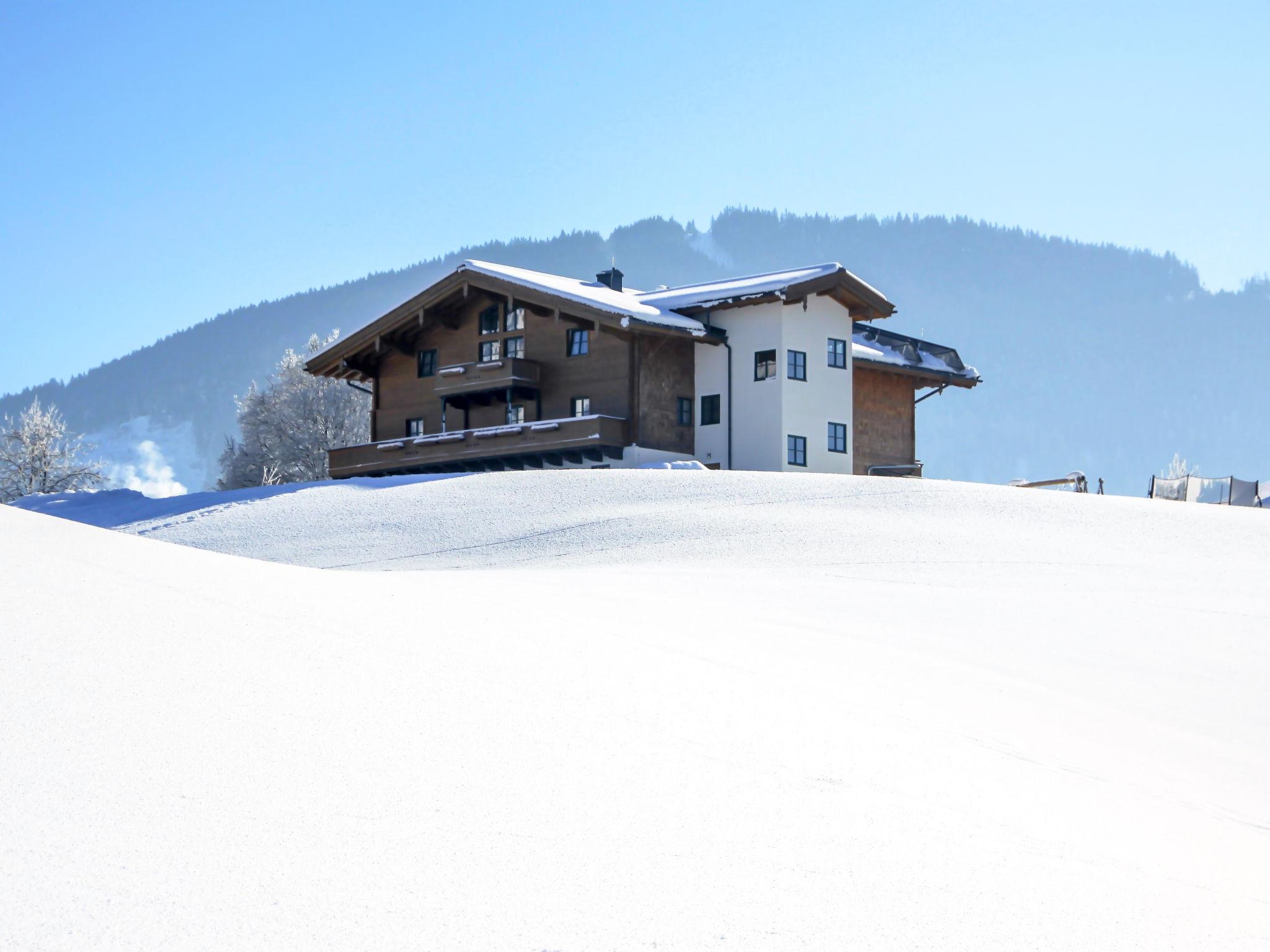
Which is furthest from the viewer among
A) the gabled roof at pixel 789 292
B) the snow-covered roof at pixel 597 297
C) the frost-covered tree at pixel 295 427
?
the frost-covered tree at pixel 295 427

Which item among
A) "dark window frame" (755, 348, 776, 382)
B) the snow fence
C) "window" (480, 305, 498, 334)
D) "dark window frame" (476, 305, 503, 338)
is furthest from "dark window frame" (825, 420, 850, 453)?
"window" (480, 305, 498, 334)

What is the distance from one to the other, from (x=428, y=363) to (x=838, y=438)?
1325 centimetres

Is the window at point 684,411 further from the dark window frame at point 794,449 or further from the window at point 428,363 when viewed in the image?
the window at point 428,363

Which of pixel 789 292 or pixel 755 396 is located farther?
pixel 755 396

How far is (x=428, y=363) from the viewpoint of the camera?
40.3m

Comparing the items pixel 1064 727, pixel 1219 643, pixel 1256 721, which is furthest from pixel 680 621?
pixel 1219 643

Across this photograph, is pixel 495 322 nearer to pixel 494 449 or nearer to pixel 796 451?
pixel 494 449

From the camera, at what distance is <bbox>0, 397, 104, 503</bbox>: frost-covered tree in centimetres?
4872

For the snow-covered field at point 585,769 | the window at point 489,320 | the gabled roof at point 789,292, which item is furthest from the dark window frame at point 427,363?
the snow-covered field at point 585,769

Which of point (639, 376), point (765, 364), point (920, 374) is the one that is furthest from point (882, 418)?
point (639, 376)

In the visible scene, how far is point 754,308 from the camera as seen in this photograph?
35.7 m

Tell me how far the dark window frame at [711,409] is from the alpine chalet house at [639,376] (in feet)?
0.13

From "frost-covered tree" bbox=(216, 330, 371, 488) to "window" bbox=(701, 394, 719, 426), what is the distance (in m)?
23.2

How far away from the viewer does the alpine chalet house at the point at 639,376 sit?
34.7 metres
